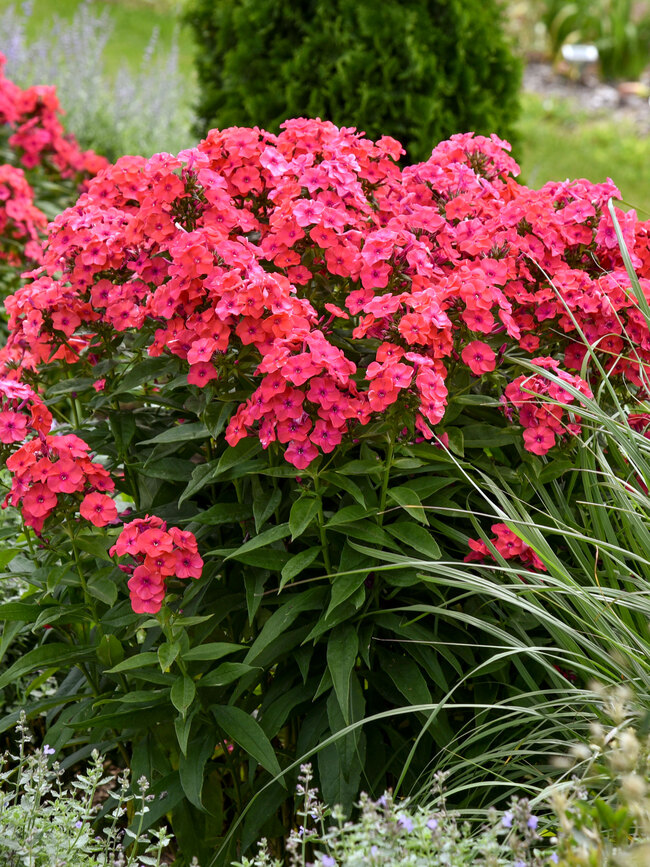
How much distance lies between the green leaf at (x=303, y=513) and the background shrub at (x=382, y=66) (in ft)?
9.97

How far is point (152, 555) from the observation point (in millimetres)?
1922

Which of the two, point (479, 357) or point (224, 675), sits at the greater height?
point (479, 357)

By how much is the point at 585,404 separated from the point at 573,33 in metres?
13.2

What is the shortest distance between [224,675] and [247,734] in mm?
134

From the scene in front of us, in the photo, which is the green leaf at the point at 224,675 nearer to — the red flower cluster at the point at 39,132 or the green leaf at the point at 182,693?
the green leaf at the point at 182,693

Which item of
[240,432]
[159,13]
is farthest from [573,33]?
[240,432]

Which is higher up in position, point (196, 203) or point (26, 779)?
point (196, 203)

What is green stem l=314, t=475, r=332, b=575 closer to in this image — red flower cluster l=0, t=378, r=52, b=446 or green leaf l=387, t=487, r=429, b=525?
green leaf l=387, t=487, r=429, b=525

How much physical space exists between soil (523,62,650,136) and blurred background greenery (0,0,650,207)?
0.03m

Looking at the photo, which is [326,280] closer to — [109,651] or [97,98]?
[109,651]

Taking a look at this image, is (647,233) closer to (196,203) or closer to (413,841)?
(196,203)

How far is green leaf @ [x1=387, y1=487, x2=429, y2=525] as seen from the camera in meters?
2.03

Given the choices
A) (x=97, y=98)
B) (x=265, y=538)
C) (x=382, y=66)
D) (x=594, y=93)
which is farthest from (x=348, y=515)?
(x=594, y=93)

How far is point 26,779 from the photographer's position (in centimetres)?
203
